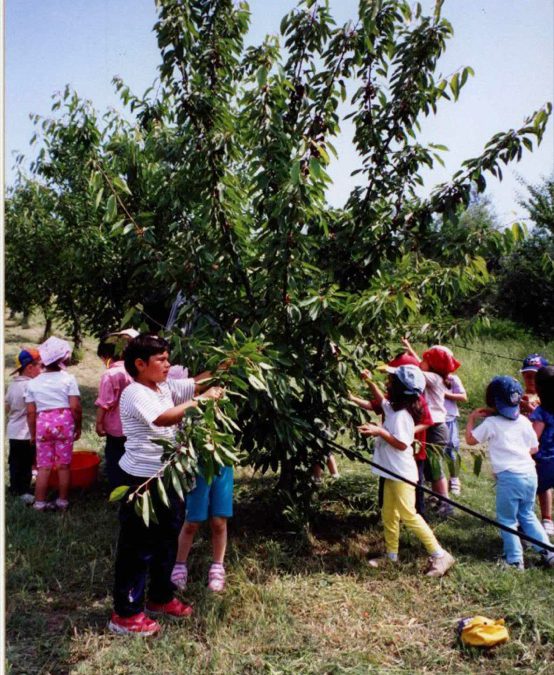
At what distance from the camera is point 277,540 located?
4.44 meters

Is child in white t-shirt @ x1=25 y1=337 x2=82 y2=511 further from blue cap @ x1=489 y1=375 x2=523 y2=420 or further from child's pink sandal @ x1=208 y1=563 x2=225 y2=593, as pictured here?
blue cap @ x1=489 y1=375 x2=523 y2=420

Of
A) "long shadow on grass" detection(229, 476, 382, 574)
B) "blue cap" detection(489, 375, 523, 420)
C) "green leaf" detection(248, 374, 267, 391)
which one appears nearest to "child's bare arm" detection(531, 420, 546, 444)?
"blue cap" detection(489, 375, 523, 420)

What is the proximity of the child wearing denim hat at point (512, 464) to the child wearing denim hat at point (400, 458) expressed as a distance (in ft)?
1.79

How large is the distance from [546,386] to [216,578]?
2983 millimetres

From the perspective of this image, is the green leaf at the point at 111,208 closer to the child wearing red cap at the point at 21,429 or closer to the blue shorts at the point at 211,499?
the blue shorts at the point at 211,499

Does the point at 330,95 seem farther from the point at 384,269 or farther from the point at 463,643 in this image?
the point at 463,643

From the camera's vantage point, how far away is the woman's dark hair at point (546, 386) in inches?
176

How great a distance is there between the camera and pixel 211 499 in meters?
3.68

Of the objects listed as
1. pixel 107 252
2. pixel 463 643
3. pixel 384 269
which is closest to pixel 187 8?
pixel 384 269

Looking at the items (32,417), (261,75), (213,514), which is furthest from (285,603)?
(261,75)

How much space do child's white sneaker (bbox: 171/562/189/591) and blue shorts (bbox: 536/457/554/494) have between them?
3009mm

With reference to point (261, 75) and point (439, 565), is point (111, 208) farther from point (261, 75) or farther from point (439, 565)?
point (439, 565)

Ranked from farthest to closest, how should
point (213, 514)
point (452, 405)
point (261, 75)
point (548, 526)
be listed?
point (452, 405) → point (548, 526) → point (213, 514) → point (261, 75)

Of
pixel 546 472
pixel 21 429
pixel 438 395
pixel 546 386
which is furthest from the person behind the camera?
pixel 21 429
